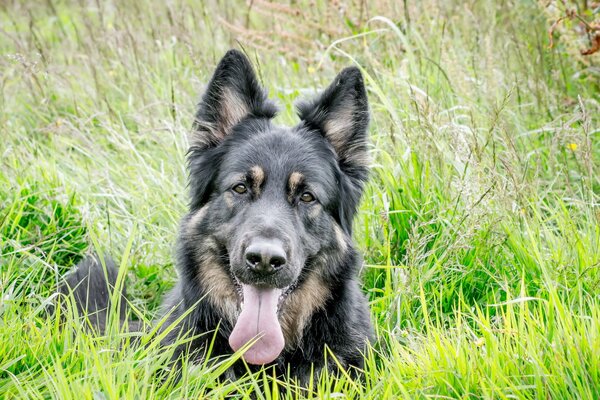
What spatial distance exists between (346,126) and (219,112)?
0.78 metres

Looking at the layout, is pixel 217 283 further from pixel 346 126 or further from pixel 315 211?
pixel 346 126

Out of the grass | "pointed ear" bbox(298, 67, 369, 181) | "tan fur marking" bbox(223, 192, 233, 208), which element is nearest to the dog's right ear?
"tan fur marking" bbox(223, 192, 233, 208)

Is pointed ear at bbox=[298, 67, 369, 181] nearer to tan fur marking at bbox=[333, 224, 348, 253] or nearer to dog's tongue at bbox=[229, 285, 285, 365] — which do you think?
tan fur marking at bbox=[333, 224, 348, 253]

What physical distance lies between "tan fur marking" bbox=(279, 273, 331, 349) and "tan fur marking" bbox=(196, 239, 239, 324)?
291 millimetres

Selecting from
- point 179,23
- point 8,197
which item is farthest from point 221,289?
point 179,23

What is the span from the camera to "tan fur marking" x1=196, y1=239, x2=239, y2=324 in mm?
3961

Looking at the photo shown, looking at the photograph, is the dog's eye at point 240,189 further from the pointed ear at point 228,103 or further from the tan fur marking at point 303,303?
the tan fur marking at point 303,303

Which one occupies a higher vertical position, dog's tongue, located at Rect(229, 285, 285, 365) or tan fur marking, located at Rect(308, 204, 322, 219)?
tan fur marking, located at Rect(308, 204, 322, 219)

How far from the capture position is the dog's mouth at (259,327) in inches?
→ 142

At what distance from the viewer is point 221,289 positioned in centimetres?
398

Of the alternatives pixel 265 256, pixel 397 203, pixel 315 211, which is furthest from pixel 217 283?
pixel 397 203

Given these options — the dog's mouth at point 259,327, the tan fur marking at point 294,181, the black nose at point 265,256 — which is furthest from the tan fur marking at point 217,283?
the tan fur marking at point 294,181

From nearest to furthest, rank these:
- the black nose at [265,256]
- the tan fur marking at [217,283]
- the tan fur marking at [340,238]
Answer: the black nose at [265,256], the tan fur marking at [217,283], the tan fur marking at [340,238]

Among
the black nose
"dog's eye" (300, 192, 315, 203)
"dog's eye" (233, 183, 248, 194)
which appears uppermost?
"dog's eye" (233, 183, 248, 194)
